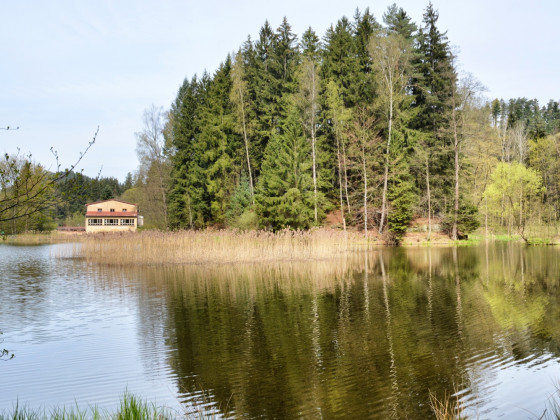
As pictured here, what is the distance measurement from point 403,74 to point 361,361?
35.0m

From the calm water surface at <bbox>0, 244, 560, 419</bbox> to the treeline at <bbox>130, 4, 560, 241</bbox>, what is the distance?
60.6 feet

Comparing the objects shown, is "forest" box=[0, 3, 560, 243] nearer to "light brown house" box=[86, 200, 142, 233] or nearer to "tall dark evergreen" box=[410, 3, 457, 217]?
"tall dark evergreen" box=[410, 3, 457, 217]

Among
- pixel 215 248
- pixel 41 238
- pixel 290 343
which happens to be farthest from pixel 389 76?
pixel 41 238

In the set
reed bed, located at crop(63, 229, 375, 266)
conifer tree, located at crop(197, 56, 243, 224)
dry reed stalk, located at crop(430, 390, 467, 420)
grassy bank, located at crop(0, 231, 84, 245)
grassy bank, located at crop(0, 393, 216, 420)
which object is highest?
conifer tree, located at crop(197, 56, 243, 224)

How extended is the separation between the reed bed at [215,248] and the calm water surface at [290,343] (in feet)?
17.2

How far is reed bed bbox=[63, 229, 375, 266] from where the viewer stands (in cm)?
2434

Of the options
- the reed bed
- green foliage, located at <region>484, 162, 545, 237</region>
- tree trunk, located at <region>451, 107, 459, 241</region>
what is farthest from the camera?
green foliage, located at <region>484, 162, 545, 237</region>

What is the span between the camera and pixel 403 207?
36.6 metres

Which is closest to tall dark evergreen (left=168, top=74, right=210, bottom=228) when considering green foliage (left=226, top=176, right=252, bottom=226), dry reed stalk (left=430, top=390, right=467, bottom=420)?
green foliage (left=226, top=176, right=252, bottom=226)

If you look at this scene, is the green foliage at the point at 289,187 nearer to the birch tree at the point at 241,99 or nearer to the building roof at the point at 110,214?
the birch tree at the point at 241,99

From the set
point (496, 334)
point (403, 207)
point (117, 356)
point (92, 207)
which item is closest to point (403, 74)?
point (403, 207)

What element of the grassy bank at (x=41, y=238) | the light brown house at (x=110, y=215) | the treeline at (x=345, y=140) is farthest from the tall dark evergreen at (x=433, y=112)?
the light brown house at (x=110, y=215)

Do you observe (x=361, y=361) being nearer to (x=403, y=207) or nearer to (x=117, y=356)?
(x=117, y=356)

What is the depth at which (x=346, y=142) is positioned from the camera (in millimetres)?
39156
